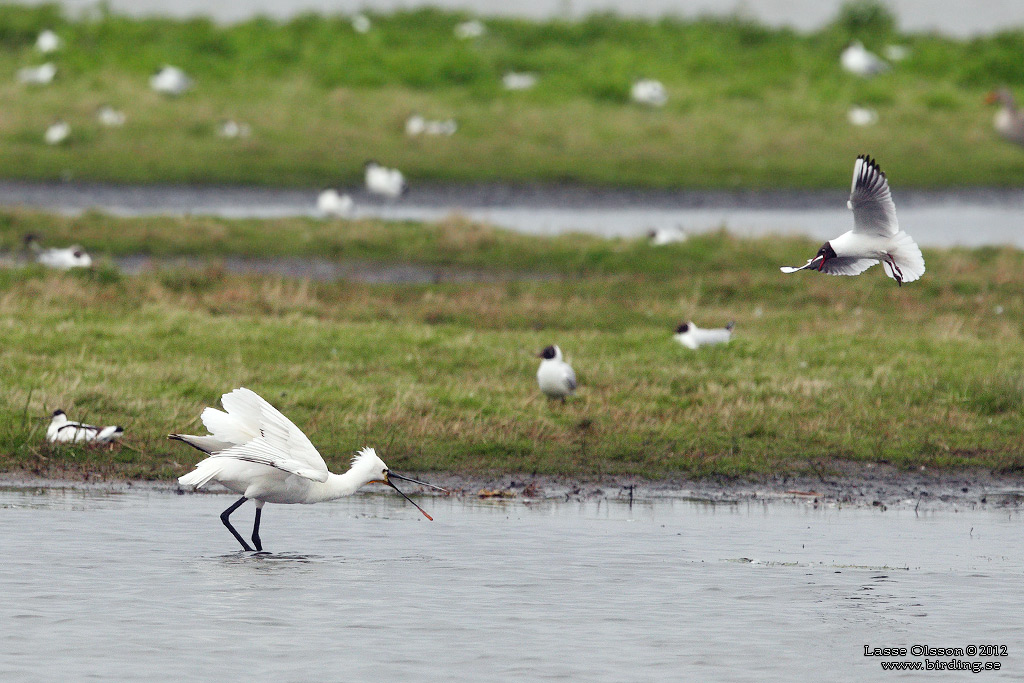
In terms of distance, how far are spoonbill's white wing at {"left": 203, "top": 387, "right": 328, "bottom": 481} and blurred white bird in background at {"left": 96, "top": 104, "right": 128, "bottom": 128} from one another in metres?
27.2

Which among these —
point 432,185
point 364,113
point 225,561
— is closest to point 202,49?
point 364,113

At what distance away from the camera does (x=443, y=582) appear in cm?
1062

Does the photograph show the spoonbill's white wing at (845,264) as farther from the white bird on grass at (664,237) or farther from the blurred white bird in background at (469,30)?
the blurred white bird in background at (469,30)

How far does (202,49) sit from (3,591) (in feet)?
121

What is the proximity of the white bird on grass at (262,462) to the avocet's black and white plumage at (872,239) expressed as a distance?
11.5 ft

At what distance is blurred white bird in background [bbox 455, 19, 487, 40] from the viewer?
47.6 m

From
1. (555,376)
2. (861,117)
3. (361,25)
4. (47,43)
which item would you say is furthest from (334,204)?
(361,25)

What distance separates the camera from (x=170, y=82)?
39.5 metres

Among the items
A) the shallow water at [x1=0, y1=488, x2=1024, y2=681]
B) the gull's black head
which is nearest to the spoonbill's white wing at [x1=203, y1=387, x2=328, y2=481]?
the shallow water at [x1=0, y1=488, x2=1024, y2=681]

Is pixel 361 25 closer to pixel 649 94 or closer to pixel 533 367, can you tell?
pixel 649 94

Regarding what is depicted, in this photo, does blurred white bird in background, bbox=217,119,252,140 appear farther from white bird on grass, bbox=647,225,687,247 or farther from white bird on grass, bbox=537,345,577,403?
white bird on grass, bbox=537,345,577,403

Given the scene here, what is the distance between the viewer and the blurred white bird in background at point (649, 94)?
41.6m

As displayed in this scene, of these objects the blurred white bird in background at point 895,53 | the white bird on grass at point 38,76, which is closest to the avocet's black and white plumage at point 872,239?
the white bird on grass at point 38,76

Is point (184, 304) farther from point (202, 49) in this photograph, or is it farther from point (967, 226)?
point (202, 49)
